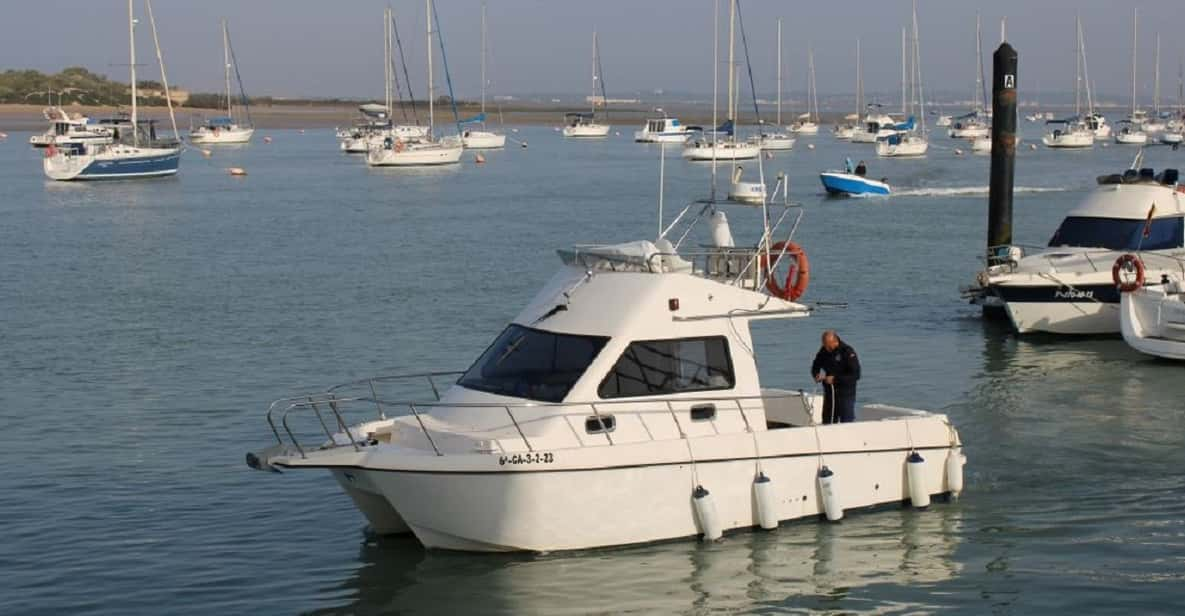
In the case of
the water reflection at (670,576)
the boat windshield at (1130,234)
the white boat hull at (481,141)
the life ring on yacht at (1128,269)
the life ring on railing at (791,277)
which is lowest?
the water reflection at (670,576)

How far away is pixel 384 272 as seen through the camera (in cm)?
4234

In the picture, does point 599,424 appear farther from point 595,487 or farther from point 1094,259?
point 1094,259

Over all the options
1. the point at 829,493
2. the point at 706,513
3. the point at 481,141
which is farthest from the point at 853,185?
the point at 481,141

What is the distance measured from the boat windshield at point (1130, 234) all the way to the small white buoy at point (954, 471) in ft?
44.2

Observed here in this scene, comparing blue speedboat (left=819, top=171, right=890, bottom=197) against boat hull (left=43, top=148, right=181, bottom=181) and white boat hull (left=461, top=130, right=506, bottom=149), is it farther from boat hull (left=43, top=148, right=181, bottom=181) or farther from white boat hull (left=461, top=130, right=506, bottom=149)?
white boat hull (left=461, top=130, right=506, bottom=149)

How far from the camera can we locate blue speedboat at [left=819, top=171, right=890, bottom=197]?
219ft

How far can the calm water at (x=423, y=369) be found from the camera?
15.1 m

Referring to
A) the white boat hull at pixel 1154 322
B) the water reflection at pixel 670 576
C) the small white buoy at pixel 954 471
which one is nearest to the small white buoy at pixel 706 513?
the water reflection at pixel 670 576

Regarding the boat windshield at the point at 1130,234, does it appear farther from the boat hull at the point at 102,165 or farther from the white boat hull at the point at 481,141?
the white boat hull at the point at 481,141

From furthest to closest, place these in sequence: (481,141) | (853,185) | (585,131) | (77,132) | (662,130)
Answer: (585,131) → (662,130) → (481,141) → (77,132) → (853,185)

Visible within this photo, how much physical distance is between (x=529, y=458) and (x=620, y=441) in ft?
3.81

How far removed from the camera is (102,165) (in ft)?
259

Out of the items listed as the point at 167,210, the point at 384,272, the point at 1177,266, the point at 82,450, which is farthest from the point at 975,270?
the point at 167,210

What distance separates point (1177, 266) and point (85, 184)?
198 feet
